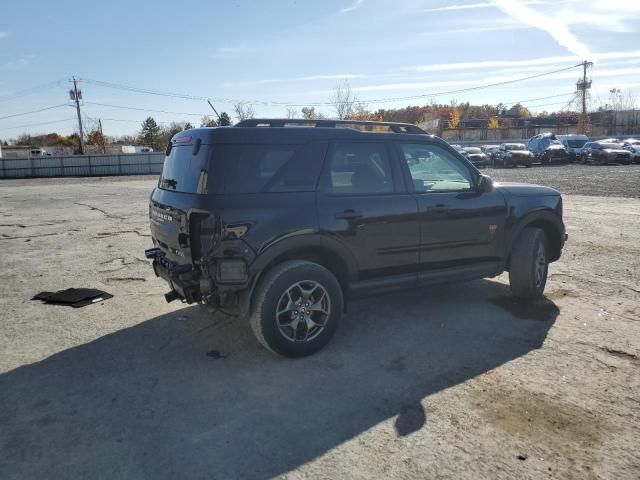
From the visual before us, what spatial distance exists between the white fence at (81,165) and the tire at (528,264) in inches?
1635

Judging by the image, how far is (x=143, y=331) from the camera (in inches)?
190

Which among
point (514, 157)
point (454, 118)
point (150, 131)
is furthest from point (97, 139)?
point (514, 157)

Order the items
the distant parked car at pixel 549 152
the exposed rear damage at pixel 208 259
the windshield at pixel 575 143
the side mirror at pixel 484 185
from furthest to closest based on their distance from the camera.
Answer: the windshield at pixel 575 143 → the distant parked car at pixel 549 152 → the side mirror at pixel 484 185 → the exposed rear damage at pixel 208 259

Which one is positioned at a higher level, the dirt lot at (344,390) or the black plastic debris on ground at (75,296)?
the black plastic debris on ground at (75,296)

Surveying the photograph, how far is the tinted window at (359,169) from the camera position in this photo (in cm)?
429

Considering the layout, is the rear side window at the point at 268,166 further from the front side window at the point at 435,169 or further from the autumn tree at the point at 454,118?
the autumn tree at the point at 454,118

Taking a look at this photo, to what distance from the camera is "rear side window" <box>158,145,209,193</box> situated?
387cm

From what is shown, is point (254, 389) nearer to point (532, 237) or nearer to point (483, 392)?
point (483, 392)

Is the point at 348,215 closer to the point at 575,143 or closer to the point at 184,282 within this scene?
the point at 184,282

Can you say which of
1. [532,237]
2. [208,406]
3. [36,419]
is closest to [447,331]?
[532,237]

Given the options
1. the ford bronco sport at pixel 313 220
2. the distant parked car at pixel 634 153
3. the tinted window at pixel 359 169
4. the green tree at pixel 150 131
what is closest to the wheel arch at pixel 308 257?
the ford bronco sport at pixel 313 220

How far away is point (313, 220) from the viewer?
405 cm

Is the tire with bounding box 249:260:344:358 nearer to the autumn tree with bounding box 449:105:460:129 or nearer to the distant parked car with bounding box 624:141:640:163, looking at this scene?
the distant parked car with bounding box 624:141:640:163

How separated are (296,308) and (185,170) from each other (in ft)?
4.96
